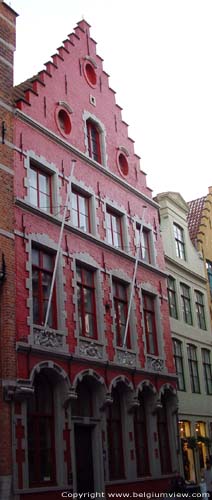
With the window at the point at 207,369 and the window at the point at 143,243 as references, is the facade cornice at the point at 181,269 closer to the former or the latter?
the window at the point at 143,243

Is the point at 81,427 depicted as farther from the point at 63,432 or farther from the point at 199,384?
the point at 199,384

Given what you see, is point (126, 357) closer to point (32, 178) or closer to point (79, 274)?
point (79, 274)

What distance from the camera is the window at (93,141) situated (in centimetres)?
2214

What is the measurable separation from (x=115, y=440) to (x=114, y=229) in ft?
22.9

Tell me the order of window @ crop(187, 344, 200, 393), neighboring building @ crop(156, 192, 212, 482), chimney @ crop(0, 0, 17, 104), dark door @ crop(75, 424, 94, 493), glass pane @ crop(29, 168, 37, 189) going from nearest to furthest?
dark door @ crop(75, 424, 94, 493) → chimney @ crop(0, 0, 17, 104) → glass pane @ crop(29, 168, 37, 189) → neighboring building @ crop(156, 192, 212, 482) → window @ crop(187, 344, 200, 393)

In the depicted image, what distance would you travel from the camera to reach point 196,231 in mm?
30688

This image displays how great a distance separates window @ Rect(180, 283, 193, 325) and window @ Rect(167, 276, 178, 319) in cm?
77

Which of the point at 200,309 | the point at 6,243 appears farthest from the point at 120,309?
the point at 200,309

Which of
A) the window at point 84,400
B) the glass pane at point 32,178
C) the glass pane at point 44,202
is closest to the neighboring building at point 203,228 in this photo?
the window at point 84,400

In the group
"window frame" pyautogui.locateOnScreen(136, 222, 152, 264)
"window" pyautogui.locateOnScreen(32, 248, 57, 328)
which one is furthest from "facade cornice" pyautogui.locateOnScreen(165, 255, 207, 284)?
"window" pyautogui.locateOnScreen(32, 248, 57, 328)

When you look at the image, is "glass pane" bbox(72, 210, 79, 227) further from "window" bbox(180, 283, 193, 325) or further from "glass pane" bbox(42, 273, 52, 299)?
"window" bbox(180, 283, 193, 325)

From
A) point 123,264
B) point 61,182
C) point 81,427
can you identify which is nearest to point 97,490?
point 81,427

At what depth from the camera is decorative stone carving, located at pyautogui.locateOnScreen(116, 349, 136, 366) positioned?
65.3ft

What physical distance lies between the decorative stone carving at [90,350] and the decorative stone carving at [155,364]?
9.85 feet
